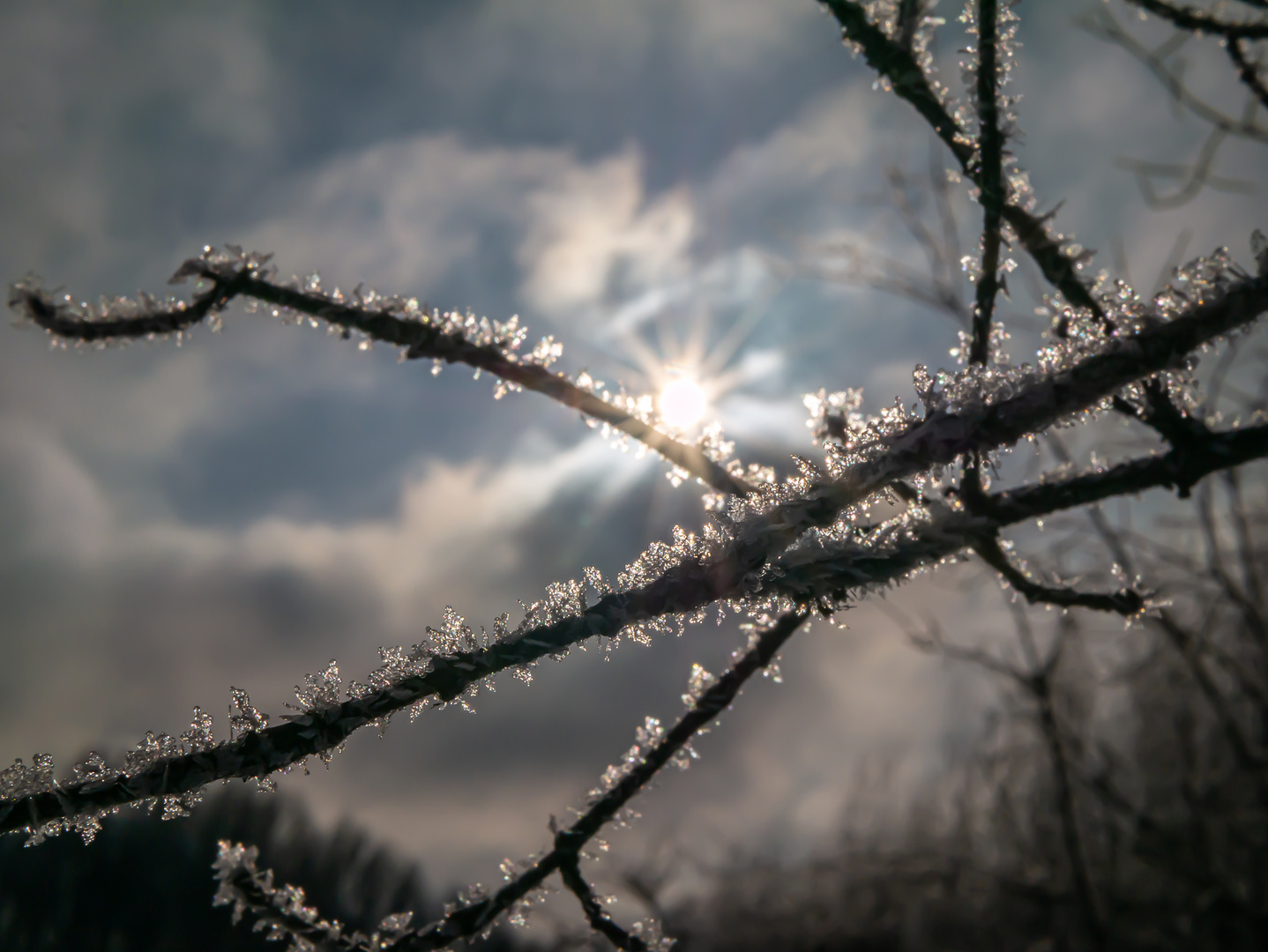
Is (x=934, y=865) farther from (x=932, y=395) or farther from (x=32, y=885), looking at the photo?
(x=32, y=885)

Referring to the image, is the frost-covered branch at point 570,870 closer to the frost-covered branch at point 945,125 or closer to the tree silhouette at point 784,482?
the tree silhouette at point 784,482

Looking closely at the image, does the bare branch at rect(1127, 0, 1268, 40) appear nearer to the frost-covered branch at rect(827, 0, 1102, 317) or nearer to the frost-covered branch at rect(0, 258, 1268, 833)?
the frost-covered branch at rect(827, 0, 1102, 317)

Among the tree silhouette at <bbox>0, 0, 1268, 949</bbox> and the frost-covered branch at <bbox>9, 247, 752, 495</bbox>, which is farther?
the frost-covered branch at <bbox>9, 247, 752, 495</bbox>

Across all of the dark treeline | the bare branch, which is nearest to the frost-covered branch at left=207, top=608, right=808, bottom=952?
the bare branch

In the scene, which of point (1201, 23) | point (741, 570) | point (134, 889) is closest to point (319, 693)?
point (741, 570)

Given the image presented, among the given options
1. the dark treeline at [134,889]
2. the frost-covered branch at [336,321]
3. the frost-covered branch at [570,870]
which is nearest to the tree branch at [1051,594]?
the frost-covered branch at [570,870]

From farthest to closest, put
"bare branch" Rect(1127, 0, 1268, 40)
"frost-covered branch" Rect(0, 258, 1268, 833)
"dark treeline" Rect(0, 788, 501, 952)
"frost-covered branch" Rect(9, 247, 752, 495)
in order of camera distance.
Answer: "dark treeline" Rect(0, 788, 501, 952) → "bare branch" Rect(1127, 0, 1268, 40) → "frost-covered branch" Rect(9, 247, 752, 495) → "frost-covered branch" Rect(0, 258, 1268, 833)

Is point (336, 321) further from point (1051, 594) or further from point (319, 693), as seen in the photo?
point (1051, 594)
